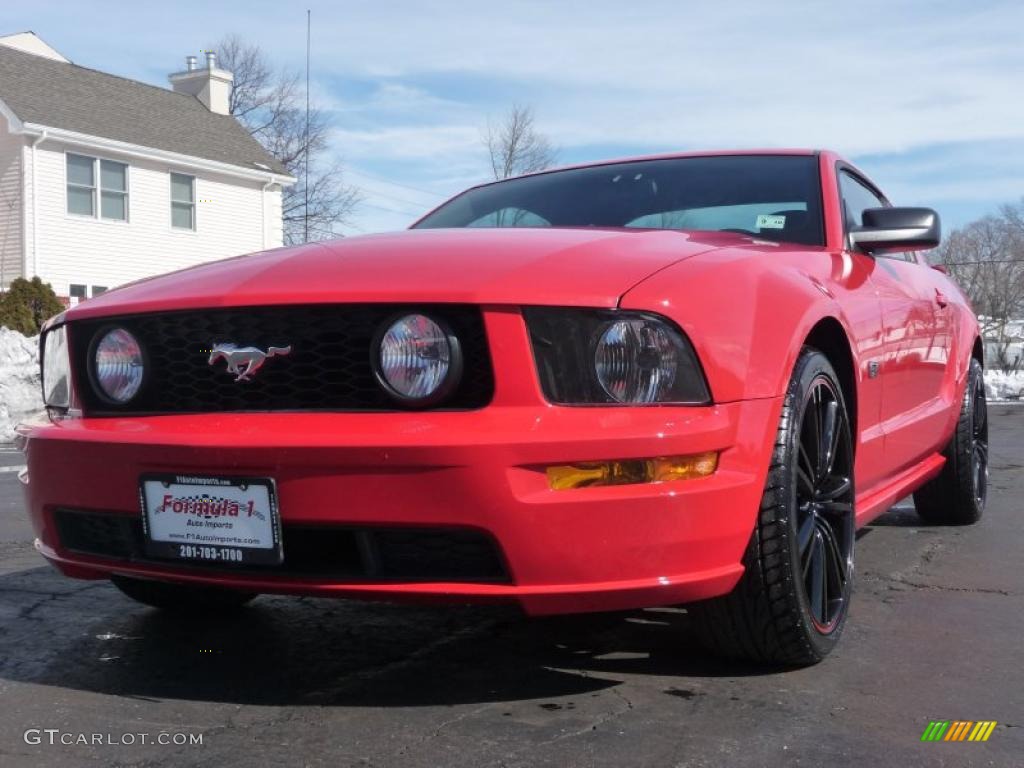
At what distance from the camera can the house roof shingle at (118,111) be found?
2034 cm

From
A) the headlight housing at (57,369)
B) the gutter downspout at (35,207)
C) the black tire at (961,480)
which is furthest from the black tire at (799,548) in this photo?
the gutter downspout at (35,207)

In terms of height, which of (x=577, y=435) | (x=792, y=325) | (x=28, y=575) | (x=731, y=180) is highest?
(x=731, y=180)

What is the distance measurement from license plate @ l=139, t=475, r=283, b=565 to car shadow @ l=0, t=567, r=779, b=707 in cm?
37

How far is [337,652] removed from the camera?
3143 mm

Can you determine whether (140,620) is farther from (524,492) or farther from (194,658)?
(524,492)

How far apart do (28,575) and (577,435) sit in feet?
8.62

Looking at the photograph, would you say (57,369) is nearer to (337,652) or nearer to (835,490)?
(337,652)

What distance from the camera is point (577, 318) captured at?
2504 mm

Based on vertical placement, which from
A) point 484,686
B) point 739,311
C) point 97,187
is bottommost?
point 484,686

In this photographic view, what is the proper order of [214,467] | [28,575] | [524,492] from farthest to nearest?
1. [28,575]
2. [214,467]
3. [524,492]

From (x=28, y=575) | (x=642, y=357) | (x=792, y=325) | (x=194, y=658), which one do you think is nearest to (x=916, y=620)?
(x=792, y=325)

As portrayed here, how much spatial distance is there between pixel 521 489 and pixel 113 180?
20178mm

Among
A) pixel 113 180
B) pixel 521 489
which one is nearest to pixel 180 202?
pixel 113 180

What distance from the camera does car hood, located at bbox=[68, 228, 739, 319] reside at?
2518 millimetres
